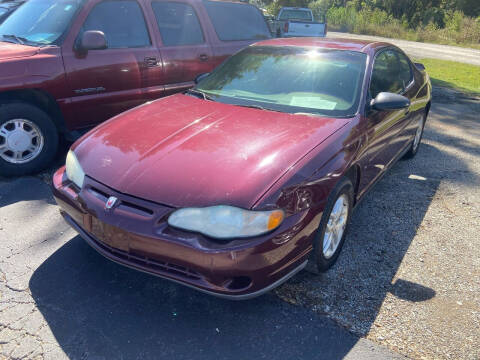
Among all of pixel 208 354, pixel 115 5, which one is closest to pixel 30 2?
pixel 115 5

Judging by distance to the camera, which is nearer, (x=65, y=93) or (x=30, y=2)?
(x=65, y=93)

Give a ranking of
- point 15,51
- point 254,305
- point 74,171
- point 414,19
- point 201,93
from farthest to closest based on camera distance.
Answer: point 414,19, point 15,51, point 201,93, point 74,171, point 254,305

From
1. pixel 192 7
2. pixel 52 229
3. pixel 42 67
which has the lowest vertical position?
pixel 52 229

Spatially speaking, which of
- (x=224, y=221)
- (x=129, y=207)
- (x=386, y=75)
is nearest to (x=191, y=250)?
(x=224, y=221)

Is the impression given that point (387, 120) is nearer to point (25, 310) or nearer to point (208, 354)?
point (208, 354)

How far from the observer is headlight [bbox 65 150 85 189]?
2602 mm

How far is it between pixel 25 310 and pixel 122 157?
107cm

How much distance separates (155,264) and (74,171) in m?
0.93

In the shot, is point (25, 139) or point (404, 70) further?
point (404, 70)

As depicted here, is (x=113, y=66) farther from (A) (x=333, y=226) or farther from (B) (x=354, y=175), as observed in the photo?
(A) (x=333, y=226)

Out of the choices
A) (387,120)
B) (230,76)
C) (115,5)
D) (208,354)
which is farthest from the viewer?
(115,5)

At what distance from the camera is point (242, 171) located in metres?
2.33

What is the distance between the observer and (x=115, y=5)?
4723 millimetres

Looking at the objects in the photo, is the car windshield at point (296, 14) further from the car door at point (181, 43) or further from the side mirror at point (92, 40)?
the side mirror at point (92, 40)
